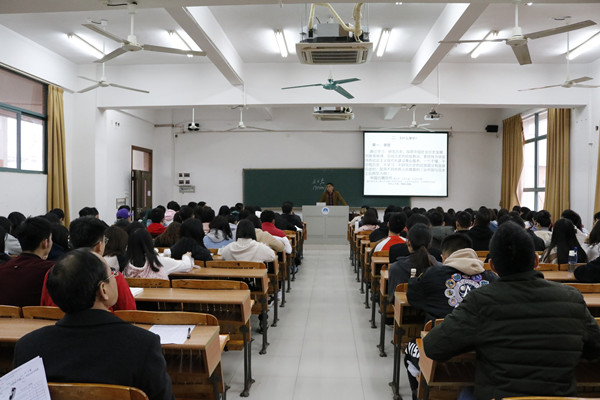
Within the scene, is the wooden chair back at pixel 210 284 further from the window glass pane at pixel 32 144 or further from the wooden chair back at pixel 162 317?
the window glass pane at pixel 32 144

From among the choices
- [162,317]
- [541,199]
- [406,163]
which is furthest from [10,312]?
[541,199]

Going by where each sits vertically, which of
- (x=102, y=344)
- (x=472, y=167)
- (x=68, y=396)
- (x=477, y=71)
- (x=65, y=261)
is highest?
(x=477, y=71)

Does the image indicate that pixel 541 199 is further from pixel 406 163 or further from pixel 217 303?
pixel 217 303

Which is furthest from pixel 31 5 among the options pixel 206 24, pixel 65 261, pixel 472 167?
pixel 472 167

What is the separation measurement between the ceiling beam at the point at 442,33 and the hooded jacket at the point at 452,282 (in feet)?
12.4

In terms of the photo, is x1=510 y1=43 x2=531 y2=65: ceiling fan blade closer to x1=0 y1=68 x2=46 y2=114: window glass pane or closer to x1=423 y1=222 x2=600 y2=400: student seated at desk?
x1=423 y1=222 x2=600 y2=400: student seated at desk

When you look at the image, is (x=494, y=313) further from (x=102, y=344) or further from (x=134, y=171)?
(x=134, y=171)

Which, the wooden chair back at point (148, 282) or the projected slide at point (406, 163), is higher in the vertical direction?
the projected slide at point (406, 163)

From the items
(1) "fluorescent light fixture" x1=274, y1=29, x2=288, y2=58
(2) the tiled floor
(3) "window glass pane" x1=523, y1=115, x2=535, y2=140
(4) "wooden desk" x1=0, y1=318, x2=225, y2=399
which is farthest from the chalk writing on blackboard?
(4) "wooden desk" x1=0, y1=318, x2=225, y2=399

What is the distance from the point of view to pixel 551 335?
152cm

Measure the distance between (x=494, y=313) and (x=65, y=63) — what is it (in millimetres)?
9216

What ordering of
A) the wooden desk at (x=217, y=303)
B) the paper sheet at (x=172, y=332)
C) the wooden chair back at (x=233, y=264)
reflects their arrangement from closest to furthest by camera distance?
the paper sheet at (x=172, y=332), the wooden desk at (x=217, y=303), the wooden chair back at (x=233, y=264)

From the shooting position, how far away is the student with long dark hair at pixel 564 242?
382 cm

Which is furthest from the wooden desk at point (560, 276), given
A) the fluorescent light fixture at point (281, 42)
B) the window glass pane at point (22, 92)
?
the window glass pane at point (22, 92)
